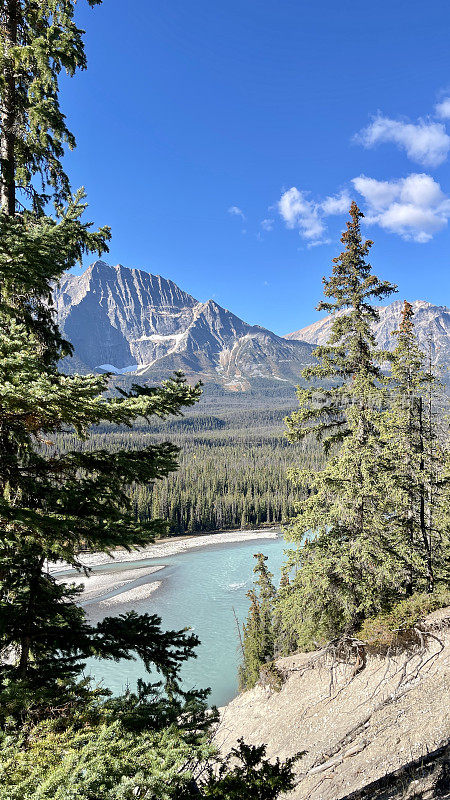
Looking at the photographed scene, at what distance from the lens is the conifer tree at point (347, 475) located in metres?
11.1

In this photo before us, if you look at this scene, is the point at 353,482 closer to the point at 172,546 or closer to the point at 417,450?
the point at 417,450

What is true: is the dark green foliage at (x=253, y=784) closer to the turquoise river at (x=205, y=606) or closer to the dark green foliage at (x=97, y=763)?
the dark green foliage at (x=97, y=763)

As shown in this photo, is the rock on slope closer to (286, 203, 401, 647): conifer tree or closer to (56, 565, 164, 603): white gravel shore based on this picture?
(286, 203, 401, 647): conifer tree

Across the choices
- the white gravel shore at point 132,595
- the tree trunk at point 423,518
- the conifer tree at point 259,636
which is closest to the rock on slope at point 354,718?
the tree trunk at point 423,518

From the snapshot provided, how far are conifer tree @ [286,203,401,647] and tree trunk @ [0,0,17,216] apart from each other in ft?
28.0

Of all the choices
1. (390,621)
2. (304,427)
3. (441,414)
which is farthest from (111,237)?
(441,414)

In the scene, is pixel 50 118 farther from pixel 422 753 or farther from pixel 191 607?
pixel 191 607

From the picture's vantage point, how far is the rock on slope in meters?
8.61

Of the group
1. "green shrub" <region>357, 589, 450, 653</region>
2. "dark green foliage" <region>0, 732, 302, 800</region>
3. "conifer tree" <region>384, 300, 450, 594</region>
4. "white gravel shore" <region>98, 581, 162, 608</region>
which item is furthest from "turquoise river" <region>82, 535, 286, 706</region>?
"conifer tree" <region>384, 300, 450, 594</region>

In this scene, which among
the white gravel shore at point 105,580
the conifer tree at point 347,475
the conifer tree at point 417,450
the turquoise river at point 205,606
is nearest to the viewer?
the conifer tree at point 347,475

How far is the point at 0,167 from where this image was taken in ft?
17.2

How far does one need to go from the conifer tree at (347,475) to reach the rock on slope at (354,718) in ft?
5.80

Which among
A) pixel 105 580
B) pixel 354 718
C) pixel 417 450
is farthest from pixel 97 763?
pixel 105 580

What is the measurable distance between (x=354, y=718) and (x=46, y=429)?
1234 centimetres
